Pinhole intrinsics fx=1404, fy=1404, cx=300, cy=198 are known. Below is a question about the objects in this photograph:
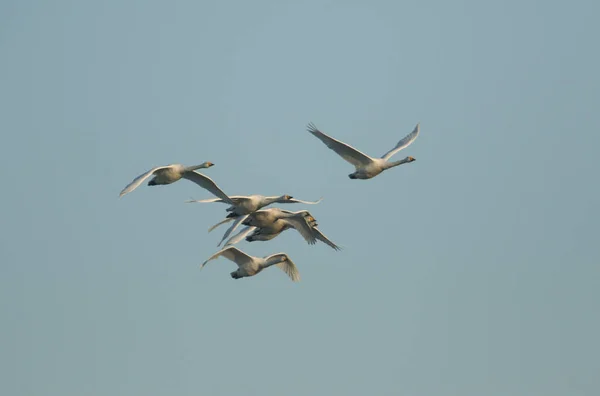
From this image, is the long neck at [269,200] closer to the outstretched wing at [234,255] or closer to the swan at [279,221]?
the swan at [279,221]

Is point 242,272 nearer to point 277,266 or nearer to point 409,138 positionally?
point 277,266

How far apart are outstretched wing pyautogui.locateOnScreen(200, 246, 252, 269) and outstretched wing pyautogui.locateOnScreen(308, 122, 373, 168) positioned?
6.21 meters

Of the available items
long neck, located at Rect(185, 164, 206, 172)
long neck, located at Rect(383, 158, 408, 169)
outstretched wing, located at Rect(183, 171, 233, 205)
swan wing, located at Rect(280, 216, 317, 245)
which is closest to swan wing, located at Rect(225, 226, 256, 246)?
swan wing, located at Rect(280, 216, 317, 245)

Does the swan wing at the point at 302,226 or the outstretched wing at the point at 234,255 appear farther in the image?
the swan wing at the point at 302,226

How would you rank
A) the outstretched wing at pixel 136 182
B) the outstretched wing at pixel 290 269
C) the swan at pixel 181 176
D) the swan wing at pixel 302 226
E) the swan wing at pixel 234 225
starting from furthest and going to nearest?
the outstretched wing at pixel 290 269
the swan wing at pixel 302 226
the swan wing at pixel 234 225
the swan at pixel 181 176
the outstretched wing at pixel 136 182

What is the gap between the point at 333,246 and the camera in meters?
64.4

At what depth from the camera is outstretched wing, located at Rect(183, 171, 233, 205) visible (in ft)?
198

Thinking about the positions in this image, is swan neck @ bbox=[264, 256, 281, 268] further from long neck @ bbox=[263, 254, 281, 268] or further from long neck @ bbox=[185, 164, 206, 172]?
long neck @ bbox=[185, 164, 206, 172]

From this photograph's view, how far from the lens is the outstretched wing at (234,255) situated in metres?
60.7

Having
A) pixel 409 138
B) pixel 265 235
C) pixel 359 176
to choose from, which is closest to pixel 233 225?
pixel 265 235

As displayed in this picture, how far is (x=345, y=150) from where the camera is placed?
2360 inches

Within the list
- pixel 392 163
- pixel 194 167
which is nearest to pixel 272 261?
pixel 194 167

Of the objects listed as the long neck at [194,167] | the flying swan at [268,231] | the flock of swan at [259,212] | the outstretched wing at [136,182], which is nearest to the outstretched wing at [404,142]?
the flock of swan at [259,212]

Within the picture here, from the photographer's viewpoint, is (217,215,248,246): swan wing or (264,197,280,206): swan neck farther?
(217,215,248,246): swan wing
